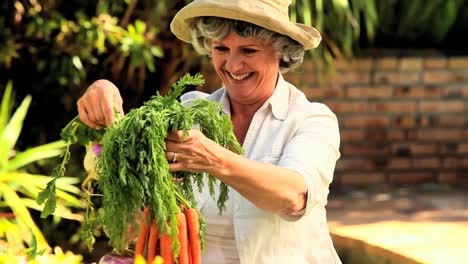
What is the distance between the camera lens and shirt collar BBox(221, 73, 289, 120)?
3.20 meters

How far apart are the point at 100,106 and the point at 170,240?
409mm

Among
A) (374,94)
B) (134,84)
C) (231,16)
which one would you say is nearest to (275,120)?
(231,16)

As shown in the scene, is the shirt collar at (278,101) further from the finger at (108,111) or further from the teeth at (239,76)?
the finger at (108,111)

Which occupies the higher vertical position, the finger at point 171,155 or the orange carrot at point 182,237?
the finger at point 171,155

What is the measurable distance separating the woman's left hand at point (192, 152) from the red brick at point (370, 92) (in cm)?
500

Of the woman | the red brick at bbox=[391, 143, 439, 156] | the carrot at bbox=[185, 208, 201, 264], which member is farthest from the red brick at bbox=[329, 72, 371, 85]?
the carrot at bbox=[185, 208, 201, 264]

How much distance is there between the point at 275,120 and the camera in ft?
10.5

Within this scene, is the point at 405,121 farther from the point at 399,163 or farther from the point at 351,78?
the point at 351,78

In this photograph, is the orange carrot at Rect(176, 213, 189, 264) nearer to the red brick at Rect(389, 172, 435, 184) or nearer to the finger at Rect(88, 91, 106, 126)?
the finger at Rect(88, 91, 106, 126)

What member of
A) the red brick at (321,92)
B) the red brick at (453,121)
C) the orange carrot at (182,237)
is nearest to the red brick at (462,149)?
the red brick at (453,121)

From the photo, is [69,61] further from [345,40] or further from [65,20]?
[345,40]

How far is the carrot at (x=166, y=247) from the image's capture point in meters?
2.54

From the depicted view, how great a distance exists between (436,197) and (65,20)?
259 centimetres

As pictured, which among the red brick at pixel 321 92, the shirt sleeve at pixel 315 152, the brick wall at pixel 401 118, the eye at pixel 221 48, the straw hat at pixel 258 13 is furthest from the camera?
the brick wall at pixel 401 118
